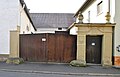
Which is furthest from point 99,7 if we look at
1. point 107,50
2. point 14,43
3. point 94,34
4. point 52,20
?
point 52,20

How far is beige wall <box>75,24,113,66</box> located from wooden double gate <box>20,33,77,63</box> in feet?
3.13

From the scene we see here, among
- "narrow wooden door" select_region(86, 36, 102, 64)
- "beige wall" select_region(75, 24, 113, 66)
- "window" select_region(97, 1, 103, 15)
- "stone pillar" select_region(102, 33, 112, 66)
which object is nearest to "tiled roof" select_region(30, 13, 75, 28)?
"window" select_region(97, 1, 103, 15)

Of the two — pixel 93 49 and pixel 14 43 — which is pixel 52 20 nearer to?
pixel 14 43

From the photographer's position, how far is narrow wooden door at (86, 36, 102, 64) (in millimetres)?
17812

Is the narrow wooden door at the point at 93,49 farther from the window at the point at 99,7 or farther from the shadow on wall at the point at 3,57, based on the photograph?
the shadow on wall at the point at 3,57

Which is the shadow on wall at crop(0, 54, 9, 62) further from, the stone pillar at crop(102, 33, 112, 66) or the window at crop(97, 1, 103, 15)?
the window at crop(97, 1, 103, 15)

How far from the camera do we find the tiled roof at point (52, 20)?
5328 centimetres

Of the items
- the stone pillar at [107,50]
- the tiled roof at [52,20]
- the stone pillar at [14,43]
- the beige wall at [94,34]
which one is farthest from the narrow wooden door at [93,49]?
the tiled roof at [52,20]

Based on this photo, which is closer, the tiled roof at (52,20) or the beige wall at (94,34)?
the beige wall at (94,34)

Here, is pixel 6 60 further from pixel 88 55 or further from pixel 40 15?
pixel 40 15

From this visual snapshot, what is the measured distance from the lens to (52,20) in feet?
186

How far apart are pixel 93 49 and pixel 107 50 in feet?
3.58

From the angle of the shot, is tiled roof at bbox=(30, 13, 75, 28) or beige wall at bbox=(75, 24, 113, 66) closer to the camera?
beige wall at bbox=(75, 24, 113, 66)

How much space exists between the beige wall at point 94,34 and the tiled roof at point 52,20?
115ft
